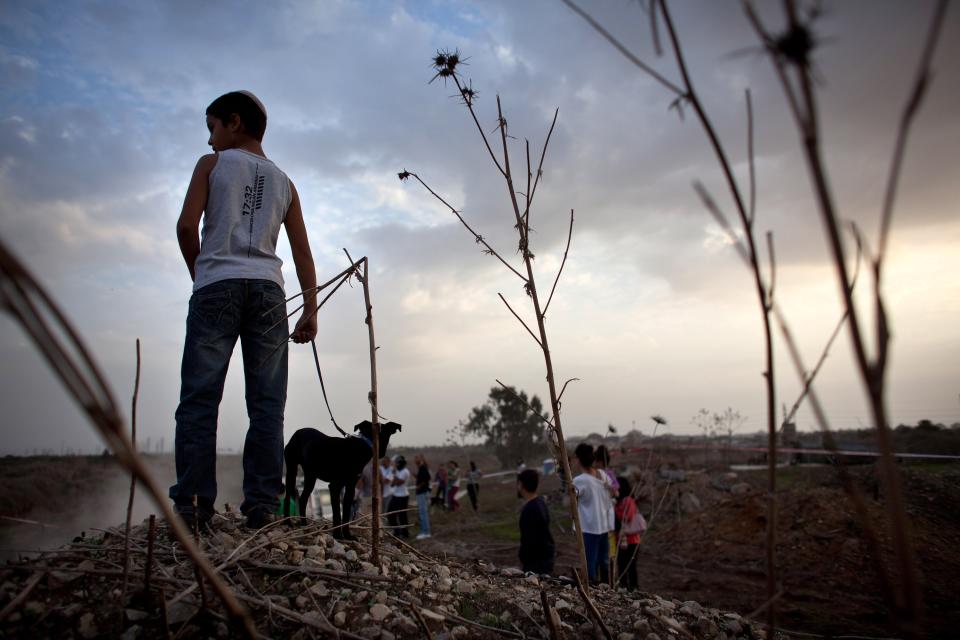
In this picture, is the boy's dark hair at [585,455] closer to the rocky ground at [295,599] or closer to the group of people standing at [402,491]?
the rocky ground at [295,599]

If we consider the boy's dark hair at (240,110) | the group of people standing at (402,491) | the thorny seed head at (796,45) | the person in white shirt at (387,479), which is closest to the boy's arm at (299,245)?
the boy's dark hair at (240,110)

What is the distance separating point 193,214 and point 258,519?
167 cm

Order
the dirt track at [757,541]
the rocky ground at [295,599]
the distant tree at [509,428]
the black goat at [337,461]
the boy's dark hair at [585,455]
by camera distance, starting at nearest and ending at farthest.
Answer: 1. the rocky ground at [295,599]
2. the black goat at [337,461]
3. the boy's dark hair at [585,455]
4. the dirt track at [757,541]
5. the distant tree at [509,428]

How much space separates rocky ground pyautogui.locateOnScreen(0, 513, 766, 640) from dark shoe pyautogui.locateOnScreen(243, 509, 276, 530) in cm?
7

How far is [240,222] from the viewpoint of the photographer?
116 inches

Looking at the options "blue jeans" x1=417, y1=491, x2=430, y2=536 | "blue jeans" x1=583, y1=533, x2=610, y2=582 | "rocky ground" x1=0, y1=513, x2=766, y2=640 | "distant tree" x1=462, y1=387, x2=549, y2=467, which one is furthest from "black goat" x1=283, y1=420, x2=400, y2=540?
"distant tree" x1=462, y1=387, x2=549, y2=467

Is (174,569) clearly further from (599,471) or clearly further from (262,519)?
(599,471)

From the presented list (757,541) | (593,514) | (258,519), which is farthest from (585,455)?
(757,541)

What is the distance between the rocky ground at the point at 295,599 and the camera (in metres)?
1.79

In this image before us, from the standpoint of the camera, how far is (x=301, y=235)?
11.1ft

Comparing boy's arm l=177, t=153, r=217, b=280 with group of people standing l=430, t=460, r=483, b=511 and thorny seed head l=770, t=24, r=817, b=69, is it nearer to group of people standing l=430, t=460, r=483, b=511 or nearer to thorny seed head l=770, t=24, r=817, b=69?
thorny seed head l=770, t=24, r=817, b=69

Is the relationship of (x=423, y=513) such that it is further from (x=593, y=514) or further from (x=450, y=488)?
(x=593, y=514)

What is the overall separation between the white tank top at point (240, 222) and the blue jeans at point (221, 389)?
0.26 feet

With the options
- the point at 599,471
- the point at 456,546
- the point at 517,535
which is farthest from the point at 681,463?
the point at 599,471
